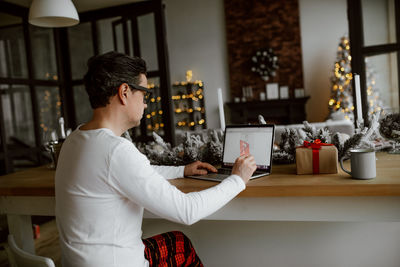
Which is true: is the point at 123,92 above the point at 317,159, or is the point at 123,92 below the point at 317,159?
above

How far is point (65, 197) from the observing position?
1.18m

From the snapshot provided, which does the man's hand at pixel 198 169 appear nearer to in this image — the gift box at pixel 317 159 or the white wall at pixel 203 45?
the gift box at pixel 317 159

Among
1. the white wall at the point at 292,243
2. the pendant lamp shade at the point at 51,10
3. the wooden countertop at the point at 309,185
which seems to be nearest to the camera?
the wooden countertop at the point at 309,185

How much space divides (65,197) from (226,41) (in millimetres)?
7831

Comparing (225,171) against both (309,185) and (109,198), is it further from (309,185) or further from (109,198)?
(109,198)

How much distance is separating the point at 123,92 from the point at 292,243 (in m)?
1.13

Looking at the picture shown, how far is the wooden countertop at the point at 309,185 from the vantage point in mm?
1188

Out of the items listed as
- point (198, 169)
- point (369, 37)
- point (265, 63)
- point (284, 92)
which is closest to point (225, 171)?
point (198, 169)

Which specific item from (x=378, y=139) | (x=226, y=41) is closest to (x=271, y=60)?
(x=226, y=41)

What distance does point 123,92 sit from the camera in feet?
4.03

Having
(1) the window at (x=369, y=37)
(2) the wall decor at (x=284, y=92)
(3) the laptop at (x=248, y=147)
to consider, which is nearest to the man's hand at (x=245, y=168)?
(3) the laptop at (x=248, y=147)

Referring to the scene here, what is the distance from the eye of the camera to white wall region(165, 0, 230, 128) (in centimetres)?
856

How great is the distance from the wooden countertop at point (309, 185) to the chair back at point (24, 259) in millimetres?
448

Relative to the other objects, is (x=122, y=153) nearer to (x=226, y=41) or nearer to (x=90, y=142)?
(x=90, y=142)
